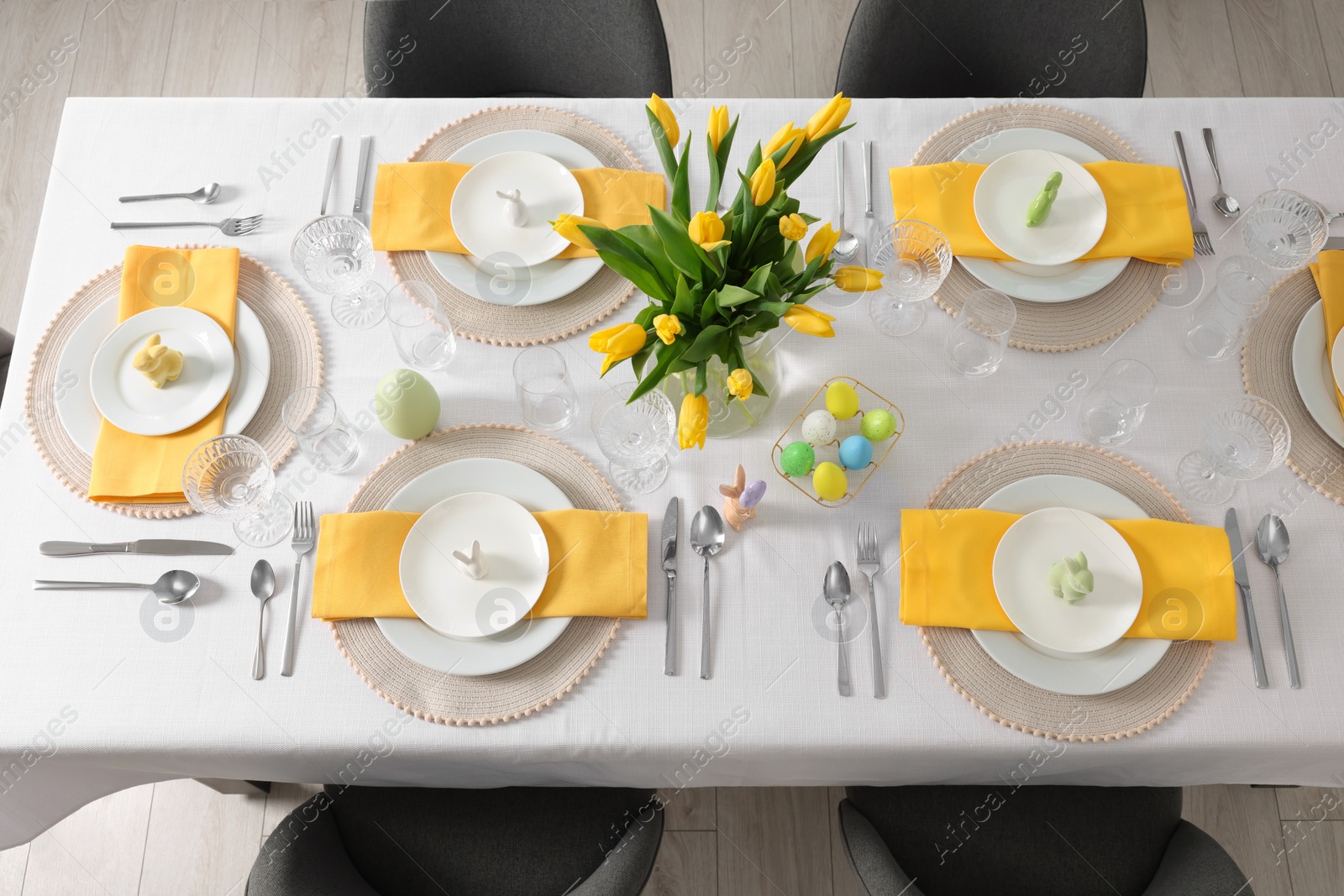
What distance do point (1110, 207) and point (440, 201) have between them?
42.5 inches

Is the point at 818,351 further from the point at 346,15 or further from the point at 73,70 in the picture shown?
the point at 73,70

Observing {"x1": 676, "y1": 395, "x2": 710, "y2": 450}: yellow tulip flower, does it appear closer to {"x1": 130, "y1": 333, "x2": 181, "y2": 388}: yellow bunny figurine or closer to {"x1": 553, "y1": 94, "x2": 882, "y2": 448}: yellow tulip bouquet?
{"x1": 553, "y1": 94, "x2": 882, "y2": 448}: yellow tulip bouquet

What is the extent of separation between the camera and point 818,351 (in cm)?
134

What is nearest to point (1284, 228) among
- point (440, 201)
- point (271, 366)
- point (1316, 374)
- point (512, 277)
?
point (1316, 374)

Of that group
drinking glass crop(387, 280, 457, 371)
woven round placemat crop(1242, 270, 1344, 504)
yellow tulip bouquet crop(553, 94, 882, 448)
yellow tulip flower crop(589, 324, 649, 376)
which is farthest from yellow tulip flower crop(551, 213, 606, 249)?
woven round placemat crop(1242, 270, 1344, 504)

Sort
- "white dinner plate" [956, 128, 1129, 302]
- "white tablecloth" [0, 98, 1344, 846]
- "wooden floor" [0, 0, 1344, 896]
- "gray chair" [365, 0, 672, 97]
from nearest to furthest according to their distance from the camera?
1. "white tablecloth" [0, 98, 1344, 846]
2. "white dinner plate" [956, 128, 1129, 302]
3. "gray chair" [365, 0, 672, 97]
4. "wooden floor" [0, 0, 1344, 896]

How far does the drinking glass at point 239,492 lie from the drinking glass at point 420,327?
26cm

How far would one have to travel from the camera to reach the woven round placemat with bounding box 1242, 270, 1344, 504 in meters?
1.26

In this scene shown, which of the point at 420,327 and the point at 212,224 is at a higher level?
the point at 212,224

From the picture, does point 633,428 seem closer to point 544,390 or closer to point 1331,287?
point 544,390

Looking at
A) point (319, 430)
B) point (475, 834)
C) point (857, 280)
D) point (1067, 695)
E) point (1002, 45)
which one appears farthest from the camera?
point (1002, 45)

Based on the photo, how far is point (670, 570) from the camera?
1212mm

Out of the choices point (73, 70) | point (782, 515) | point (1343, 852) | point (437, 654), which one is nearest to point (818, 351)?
point (782, 515)

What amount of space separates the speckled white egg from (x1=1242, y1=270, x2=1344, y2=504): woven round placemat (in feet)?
2.11
